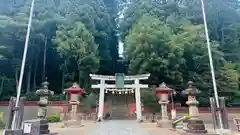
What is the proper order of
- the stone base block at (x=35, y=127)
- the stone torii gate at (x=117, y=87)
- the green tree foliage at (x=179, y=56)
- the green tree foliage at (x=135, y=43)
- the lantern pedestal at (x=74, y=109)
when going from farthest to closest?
the green tree foliage at (x=135, y=43) < the green tree foliage at (x=179, y=56) < the stone torii gate at (x=117, y=87) < the lantern pedestal at (x=74, y=109) < the stone base block at (x=35, y=127)

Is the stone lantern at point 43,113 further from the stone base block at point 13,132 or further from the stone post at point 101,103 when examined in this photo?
the stone post at point 101,103

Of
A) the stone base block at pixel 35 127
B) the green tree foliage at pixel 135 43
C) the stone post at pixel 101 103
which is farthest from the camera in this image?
the green tree foliage at pixel 135 43

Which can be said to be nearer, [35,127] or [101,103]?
[35,127]

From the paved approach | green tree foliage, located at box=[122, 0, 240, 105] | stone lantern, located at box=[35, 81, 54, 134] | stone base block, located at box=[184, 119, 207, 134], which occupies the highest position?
green tree foliage, located at box=[122, 0, 240, 105]

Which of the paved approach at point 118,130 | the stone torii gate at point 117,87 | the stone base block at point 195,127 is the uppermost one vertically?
the stone torii gate at point 117,87

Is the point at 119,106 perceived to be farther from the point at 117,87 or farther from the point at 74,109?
the point at 74,109

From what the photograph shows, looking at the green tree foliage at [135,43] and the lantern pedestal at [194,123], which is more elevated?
the green tree foliage at [135,43]

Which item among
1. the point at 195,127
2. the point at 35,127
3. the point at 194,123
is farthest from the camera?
the point at 194,123

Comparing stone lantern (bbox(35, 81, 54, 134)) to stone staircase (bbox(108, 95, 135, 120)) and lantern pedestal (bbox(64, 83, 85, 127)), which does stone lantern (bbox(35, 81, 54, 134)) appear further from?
stone staircase (bbox(108, 95, 135, 120))

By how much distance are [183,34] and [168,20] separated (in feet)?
10.3

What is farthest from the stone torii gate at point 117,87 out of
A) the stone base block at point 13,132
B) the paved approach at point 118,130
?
the stone base block at point 13,132

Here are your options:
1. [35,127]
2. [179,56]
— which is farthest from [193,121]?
[179,56]

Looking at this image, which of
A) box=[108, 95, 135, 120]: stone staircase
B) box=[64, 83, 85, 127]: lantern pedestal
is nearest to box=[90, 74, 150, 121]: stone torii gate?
box=[108, 95, 135, 120]: stone staircase

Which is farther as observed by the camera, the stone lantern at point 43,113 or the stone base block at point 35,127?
the stone lantern at point 43,113
